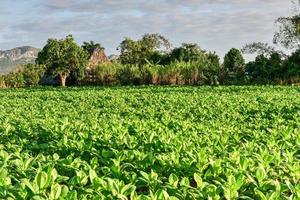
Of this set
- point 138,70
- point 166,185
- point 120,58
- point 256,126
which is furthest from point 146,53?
point 166,185

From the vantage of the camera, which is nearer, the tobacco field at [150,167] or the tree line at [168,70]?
the tobacco field at [150,167]

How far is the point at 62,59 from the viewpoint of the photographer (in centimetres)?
4369

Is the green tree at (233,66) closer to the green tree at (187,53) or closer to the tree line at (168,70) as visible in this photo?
the tree line at (168,70)

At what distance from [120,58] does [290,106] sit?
5211 centimetres

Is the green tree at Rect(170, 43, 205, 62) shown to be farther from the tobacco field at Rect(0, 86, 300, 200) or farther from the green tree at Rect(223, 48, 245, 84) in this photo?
the tobacco field at Rect(0, 86, 300, 200)

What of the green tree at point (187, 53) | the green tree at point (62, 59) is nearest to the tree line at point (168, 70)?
the green tree at point (62, 59)

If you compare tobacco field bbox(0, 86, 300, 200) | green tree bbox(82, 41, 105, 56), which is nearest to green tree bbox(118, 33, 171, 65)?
green tree bbox(82, 41, 105, 56)

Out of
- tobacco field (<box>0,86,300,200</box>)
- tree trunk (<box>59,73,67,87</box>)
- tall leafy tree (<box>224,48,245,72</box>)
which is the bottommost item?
tobacco field (<box>0,86,300,200</box>)

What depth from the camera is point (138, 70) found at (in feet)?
138

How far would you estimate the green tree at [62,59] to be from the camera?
43.7 metres

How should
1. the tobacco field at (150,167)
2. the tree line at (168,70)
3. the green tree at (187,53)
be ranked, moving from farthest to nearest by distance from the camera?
the green tree at (187,53)
the tree line at (168,70)
the tobacco field at (150,167)

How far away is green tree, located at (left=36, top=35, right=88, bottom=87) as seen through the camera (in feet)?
143

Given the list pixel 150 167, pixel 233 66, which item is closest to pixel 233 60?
pixel 233 66

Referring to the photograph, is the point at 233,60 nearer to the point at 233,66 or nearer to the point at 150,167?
the point at 233,66
